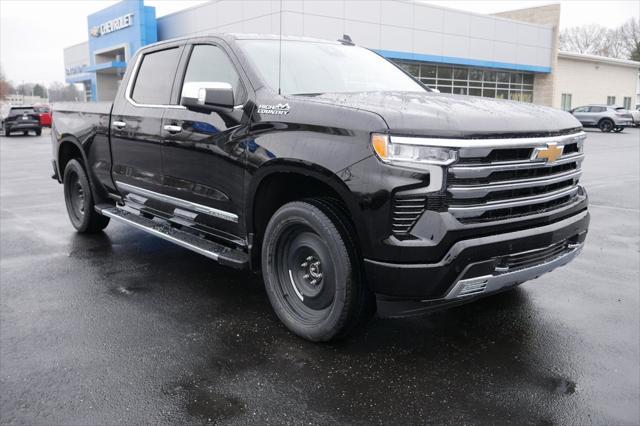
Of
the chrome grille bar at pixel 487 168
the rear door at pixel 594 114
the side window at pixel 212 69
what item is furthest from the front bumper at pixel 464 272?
the rear door at pixel 594 114

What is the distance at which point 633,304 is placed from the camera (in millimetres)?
4523

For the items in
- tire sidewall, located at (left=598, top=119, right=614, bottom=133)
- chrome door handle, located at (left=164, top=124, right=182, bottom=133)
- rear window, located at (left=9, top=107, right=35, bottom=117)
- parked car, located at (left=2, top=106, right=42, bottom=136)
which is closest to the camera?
chrome door handle, located at (left=164, top=124, right=182, bottom=133)

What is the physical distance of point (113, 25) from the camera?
41.7 metres

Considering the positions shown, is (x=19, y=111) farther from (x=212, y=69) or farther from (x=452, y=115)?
(x=452, y=115)

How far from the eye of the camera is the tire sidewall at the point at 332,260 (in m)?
3.33

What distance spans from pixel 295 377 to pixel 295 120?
157 cm

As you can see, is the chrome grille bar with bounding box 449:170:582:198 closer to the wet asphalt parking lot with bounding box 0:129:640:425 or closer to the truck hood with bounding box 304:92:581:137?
the truck hood with bounding box 304:92:581:137

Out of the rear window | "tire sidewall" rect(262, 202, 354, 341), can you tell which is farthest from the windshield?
the rear window

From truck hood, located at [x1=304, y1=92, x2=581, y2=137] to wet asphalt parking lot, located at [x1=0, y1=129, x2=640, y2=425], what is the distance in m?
1.42

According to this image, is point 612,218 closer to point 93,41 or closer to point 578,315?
point 578,315

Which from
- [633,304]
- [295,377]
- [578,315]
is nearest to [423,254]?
[295,377]

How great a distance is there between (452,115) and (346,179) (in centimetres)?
69

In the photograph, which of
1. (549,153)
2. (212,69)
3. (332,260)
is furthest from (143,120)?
(549,153)

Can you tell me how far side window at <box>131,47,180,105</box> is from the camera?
5.04 metres
